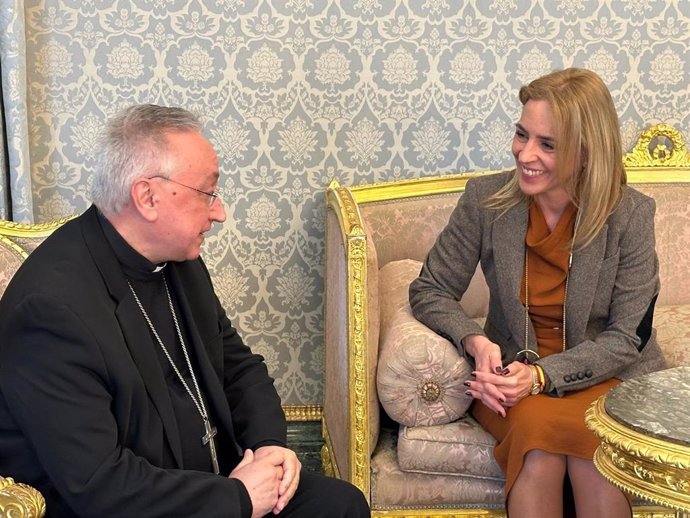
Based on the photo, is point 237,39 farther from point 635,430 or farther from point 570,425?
point 635,430

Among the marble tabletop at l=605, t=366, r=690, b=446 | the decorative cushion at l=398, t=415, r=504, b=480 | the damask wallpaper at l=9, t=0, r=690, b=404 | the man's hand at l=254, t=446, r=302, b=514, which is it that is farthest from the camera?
the damask wallpaper at l=9, t=0, r=690, b=404

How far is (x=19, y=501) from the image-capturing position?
5.96 ft

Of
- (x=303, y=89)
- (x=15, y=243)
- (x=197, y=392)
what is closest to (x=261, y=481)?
(x=197, y=392)

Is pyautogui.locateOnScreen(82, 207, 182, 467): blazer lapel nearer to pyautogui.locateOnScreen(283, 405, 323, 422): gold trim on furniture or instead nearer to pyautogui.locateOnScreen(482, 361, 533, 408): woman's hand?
pyautogui.locateOnScreen(482, 361, 533, 408): woman's hand

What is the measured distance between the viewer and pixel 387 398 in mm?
2967

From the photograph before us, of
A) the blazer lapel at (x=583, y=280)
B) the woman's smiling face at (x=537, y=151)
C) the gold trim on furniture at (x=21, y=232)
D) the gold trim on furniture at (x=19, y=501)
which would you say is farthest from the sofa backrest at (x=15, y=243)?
the blazer lapel at (x=583, y=280)

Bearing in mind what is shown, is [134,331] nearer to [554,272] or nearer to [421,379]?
[421,379]

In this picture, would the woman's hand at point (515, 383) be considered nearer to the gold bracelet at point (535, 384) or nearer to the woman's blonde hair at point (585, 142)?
the gold bracelet at point (535, 384)

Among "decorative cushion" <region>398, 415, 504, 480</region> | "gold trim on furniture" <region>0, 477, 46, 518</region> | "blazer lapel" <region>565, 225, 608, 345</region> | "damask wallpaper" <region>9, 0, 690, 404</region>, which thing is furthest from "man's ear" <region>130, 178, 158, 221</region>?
"damask wallpaper" <region>9, 0, 690, 404</region>

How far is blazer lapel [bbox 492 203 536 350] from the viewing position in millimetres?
2992

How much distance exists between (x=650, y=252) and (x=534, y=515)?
827 mm

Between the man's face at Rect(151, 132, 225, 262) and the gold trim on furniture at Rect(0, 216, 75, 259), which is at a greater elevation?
the man's face at Rect(151, 132, 225, 262)

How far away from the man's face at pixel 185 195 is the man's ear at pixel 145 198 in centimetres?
1

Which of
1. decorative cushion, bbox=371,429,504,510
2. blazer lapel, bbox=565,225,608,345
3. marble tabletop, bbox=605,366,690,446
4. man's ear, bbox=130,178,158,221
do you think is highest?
man's ear, bbox=130,178,158,221
